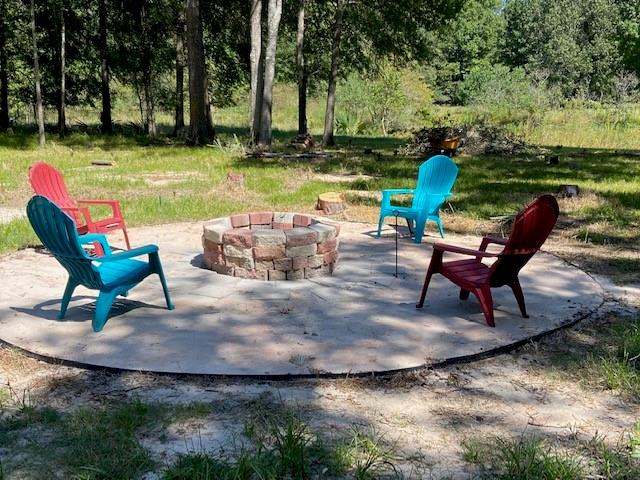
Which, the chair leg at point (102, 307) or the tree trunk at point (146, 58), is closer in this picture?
the chair leg at point (102, 307)

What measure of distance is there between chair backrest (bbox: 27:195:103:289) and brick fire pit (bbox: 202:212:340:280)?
1.38m

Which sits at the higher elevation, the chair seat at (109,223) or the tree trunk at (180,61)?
the tree trunk at (180,61)

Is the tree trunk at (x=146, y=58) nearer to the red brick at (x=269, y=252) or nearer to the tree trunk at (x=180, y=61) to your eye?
the tree trunk at (x=180, y=61)

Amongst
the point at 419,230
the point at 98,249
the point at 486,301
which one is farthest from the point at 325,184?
the point at 486,301

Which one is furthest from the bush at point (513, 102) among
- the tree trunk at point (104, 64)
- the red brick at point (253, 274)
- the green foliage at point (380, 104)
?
the red brick at point (253, 274)

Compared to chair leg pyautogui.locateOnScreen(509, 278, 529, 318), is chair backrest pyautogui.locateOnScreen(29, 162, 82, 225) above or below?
above

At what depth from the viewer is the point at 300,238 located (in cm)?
495

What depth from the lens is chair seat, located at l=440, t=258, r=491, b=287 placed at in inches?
161

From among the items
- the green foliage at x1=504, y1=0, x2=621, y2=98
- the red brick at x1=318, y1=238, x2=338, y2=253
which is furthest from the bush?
the green foliage at x1=504, y1=0, x2=621, y2=98

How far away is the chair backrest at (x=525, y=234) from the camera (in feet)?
12.8

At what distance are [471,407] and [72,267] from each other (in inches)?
98.0

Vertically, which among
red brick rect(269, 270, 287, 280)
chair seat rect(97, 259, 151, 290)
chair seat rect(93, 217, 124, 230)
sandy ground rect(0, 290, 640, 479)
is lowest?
sandy ground rect(0, 290, 640, 479)

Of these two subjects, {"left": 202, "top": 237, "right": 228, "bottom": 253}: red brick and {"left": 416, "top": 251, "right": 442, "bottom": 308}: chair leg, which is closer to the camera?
{"left": 416, "top": 251, "right": 442, "bottom": 308}: chair leg

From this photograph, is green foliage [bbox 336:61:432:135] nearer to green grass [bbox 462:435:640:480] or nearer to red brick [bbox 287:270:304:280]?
red brick [bbox 287:270:304:280]
